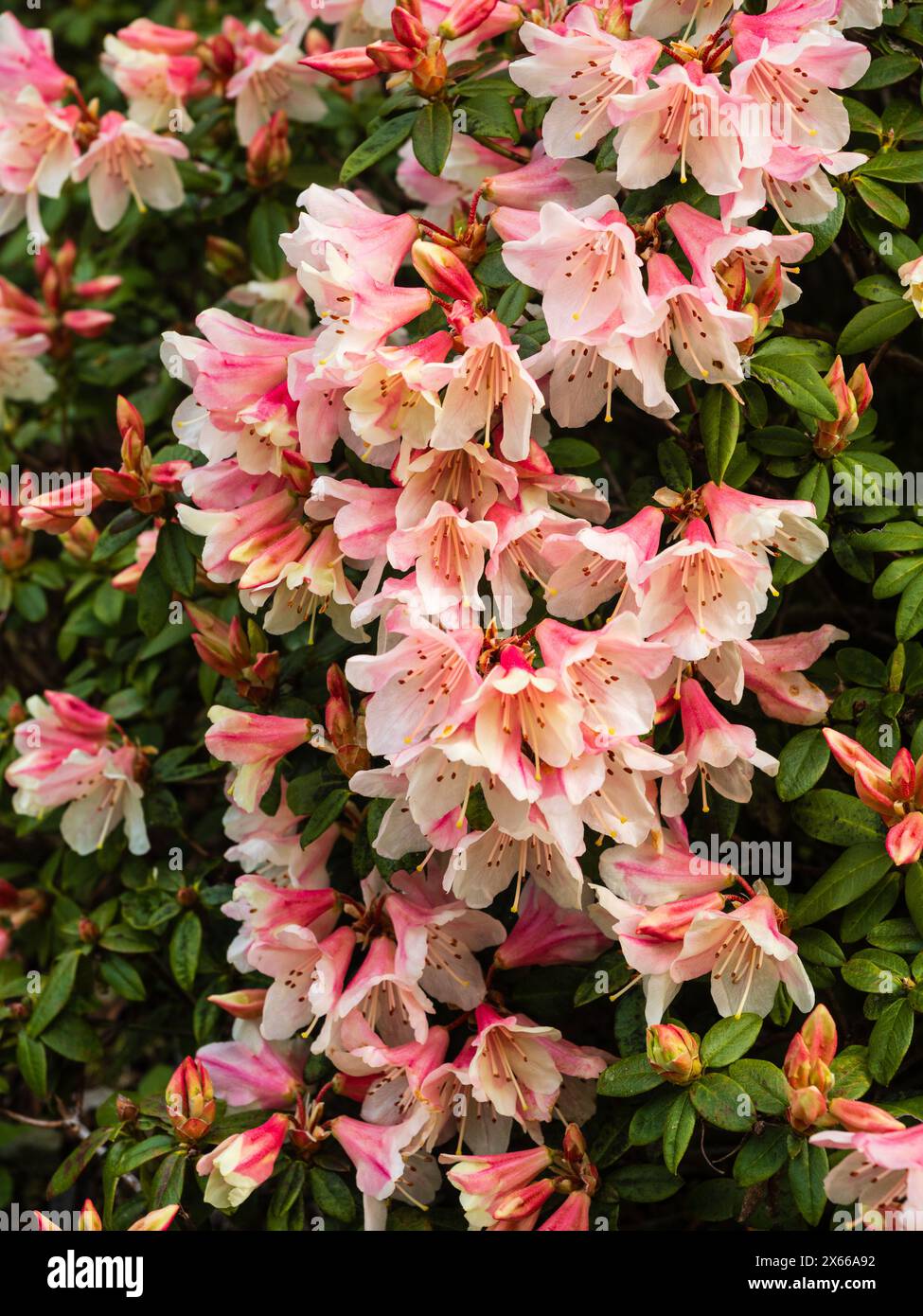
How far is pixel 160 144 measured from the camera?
8.23 feet

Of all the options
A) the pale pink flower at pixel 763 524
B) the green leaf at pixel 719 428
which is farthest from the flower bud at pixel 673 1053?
the green leaf at pixel 719 428

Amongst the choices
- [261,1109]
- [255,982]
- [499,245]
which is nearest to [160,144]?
[499,245]

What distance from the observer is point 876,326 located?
1947 millimetres

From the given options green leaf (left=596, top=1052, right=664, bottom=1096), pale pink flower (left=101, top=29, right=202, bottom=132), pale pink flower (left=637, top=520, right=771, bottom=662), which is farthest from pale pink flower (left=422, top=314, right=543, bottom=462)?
pale pink flower (left=101, top=29, right=202, bottom=132)

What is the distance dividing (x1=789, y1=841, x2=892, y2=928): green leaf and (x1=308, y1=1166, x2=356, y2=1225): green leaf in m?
0.70

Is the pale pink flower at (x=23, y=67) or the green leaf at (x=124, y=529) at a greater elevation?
the pale pink flower at (x=23, y=67)

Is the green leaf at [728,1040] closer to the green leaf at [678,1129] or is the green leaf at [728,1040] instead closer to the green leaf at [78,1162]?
the green leaf at [678,1129]

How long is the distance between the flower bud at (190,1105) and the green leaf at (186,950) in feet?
0.95

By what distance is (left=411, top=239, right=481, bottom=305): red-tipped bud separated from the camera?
1724 mm

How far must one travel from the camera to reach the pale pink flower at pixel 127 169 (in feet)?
8.21

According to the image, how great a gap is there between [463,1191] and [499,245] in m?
1.26

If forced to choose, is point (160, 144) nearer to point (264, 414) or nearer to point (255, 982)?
point (264, 414)

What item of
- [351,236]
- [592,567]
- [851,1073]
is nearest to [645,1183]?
[851,1073]

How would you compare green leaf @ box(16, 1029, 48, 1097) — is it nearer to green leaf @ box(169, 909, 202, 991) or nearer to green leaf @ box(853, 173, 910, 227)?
green leaf @ box(169, 909, 202, 991)
